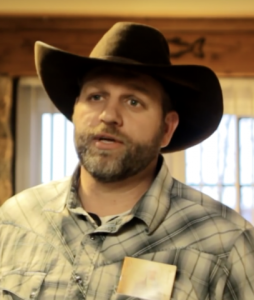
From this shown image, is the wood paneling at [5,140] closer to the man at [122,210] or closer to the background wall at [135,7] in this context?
the background wall at [135,7]

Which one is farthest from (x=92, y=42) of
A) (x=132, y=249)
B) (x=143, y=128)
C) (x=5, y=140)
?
(x=132, y=249)

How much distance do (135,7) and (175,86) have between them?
1316 millimetres

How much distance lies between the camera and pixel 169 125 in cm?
135

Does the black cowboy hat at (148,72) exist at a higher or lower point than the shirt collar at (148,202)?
higher

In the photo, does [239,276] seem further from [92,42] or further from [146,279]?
[92,42]

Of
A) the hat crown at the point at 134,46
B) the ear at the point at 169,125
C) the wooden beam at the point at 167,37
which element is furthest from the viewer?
the wooden beam at the point at 167,37

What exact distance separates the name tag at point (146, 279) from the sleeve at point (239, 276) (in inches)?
5.3

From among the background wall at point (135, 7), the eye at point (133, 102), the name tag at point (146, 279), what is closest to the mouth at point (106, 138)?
the eye at point (133, 102)

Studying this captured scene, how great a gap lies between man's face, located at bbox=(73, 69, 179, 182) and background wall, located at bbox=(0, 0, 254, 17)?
1336mm

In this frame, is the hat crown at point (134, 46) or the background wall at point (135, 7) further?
the background wall at point (135, 7)

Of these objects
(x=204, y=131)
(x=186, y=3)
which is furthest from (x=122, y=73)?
(x=186, y=3)

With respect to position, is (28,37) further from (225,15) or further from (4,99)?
(225,15)

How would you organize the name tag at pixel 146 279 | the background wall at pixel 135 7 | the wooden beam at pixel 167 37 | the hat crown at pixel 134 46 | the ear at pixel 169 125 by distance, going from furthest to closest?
the wooden beam at pixel 167 37, the background wall at pixel 135 7, the ear at pixel 169 125, the hat crown at pixel 134 46, the name tag at pixel 146 279

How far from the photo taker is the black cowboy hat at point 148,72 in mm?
1215
